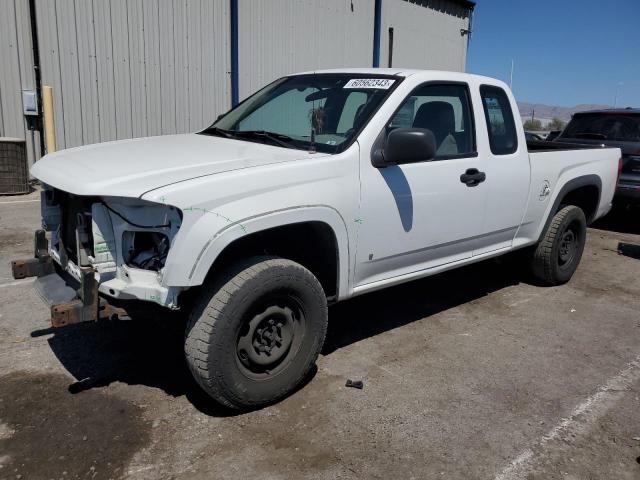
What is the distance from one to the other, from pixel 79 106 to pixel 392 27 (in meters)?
9.33

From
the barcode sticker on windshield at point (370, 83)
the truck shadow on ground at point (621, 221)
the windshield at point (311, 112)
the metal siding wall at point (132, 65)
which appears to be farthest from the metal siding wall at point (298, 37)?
the barcode sticker on windshield at point (370, 83)

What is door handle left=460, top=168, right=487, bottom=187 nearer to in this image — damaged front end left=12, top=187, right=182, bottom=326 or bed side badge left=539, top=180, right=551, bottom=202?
bed side badge left=539, top=180, right=551, bottom=202

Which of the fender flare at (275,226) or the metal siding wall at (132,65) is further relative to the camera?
the metal siding wall at (132,65)

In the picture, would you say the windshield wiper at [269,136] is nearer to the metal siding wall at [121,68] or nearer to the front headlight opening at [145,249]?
the front headlight opening at [145,249]

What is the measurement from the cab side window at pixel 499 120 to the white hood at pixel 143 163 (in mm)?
1841

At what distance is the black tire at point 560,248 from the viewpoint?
5.46 meters

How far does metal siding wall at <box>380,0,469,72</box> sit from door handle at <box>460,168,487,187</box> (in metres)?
12.8

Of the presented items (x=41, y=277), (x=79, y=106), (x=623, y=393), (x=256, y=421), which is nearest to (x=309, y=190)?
(x=256, y=421)

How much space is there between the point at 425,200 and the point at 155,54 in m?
9.10

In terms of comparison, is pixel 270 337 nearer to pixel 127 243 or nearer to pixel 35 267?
pixel 127 243

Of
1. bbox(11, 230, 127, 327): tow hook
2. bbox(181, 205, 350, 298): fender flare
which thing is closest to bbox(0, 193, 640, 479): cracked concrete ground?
bbox(11, 230, 127, 327): tow hook

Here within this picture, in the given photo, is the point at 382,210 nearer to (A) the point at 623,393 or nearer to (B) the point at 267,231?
(B) the point at 267,231

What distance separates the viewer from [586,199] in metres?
6.07

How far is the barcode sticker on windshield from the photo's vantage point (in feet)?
12.7
